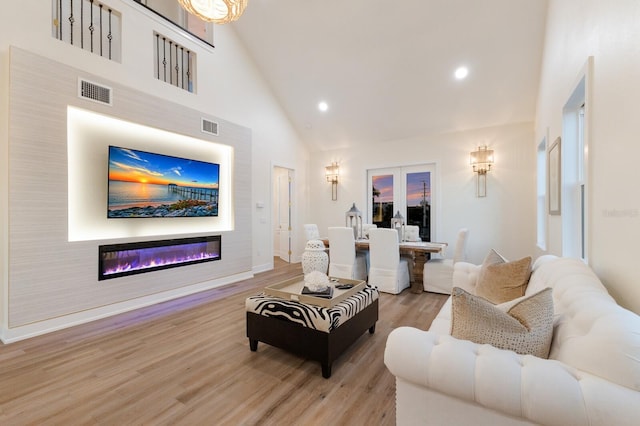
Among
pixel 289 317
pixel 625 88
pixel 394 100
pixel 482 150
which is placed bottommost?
pixel 289 317

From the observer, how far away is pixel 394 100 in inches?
214

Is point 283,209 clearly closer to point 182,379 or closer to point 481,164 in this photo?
point 481,164

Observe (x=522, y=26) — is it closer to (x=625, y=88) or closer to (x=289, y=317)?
(x=625, y=88)

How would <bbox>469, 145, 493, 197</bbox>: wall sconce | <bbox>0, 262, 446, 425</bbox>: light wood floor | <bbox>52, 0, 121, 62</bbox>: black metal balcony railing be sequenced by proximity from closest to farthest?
<bbox>0, 262, 446, 425</bbox>: light wood floor < <bbox>52, 0, 121, 62</bbox>: black metal balcony railing < <bbox>469, 145, 493, 197</bbox>: wall sconce

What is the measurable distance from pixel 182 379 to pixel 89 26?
4.27m

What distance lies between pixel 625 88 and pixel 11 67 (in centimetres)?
479

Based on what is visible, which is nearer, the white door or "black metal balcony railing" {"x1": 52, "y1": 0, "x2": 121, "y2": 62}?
"black metal balcony railing" {"x1": 52, "y1": 0, "x2": 121, "y2": 62}

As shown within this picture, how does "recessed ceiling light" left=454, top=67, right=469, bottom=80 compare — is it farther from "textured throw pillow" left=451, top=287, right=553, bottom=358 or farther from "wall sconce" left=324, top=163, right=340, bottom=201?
"textured throw pillow" left=451, top=287, right=553, bottom=358

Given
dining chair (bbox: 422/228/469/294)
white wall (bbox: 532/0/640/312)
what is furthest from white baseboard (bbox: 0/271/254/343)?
white wall (bbox: 532/0/640/312)

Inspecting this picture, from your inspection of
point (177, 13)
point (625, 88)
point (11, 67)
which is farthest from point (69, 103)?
point (625, 88)

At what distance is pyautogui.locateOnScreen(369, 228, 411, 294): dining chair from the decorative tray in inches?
59.0

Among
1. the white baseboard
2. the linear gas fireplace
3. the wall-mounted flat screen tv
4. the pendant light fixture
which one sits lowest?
the white baseboard

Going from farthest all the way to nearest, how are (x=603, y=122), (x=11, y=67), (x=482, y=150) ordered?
(x=482, y=150) < (x=11, y=67) < (x=603, y=122)

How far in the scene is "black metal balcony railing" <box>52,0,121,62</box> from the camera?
3.30 metres
